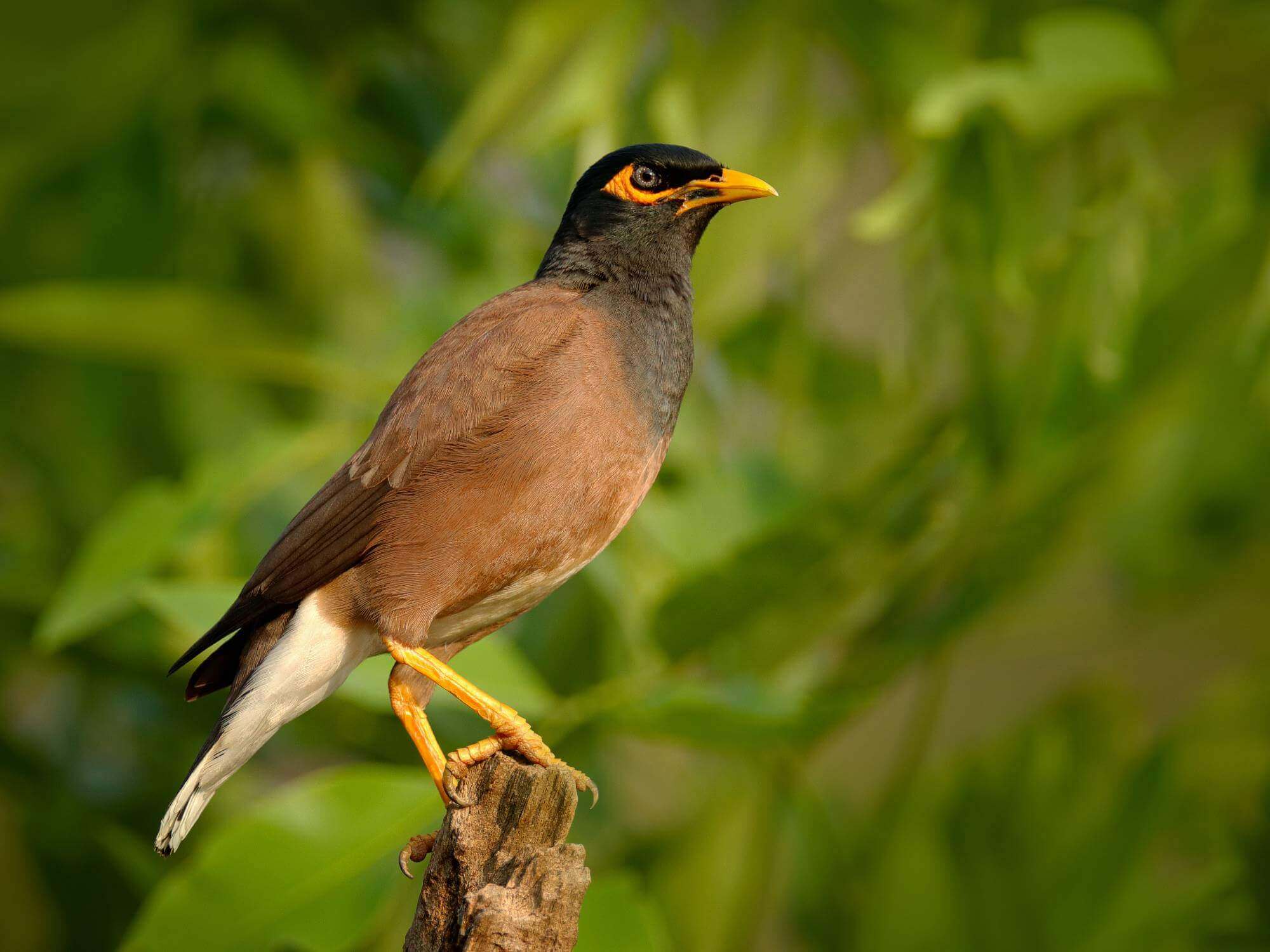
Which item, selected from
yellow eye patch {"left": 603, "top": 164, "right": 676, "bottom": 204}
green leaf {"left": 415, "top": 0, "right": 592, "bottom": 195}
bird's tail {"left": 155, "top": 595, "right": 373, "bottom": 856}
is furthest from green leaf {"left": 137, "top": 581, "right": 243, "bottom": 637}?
green leaf {"left": 415, "top": 0, "right": 592, "bottom": 195}

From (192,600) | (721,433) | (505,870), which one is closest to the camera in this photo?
(505,870)

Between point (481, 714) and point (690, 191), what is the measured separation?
2.35 ft

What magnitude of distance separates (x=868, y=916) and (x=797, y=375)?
127cm

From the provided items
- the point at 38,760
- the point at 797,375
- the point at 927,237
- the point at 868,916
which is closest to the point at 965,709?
the point at 868,916

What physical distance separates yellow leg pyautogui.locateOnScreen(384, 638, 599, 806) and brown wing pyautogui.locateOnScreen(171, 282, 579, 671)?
5.2 inches

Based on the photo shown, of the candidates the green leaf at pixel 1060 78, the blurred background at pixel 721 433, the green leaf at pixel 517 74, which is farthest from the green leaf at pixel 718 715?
the green leaf at pixel 517 74

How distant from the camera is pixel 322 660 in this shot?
57.7 inches

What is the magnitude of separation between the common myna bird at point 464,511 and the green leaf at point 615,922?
0.32 meters

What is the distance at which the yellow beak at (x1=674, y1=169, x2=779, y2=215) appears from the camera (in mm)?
1547

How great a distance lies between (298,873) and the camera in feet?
6.15

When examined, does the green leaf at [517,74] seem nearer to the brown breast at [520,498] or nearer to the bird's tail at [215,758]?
the brown breast at [520,498]

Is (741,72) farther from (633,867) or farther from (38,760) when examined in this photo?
(38,760)

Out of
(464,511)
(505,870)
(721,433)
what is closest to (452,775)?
(505,870)

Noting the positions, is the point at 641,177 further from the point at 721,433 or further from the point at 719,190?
the point at 721,433
